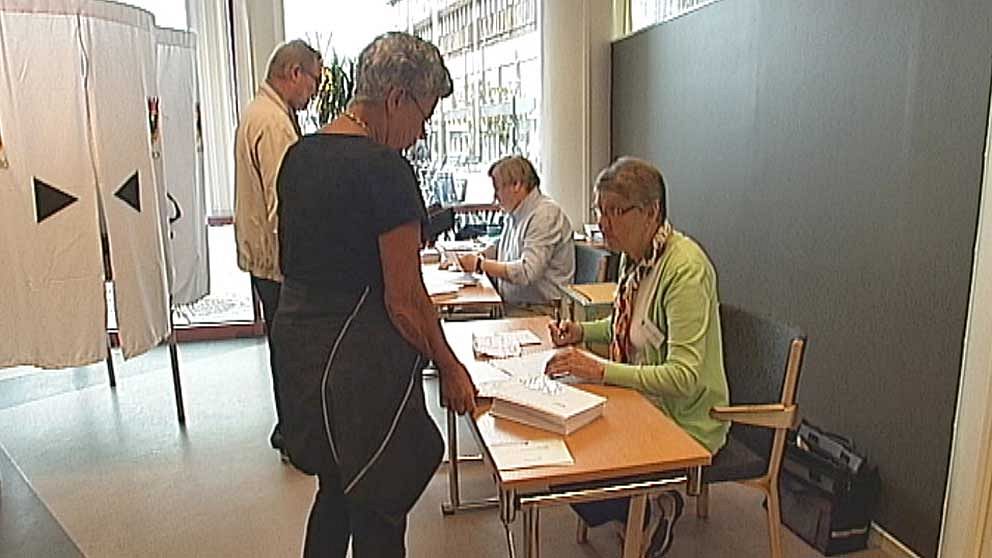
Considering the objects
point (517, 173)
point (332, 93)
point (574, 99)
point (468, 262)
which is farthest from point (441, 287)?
point (574, 99)

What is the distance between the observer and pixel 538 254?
3334 mm

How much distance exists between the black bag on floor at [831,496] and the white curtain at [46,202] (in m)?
2.59

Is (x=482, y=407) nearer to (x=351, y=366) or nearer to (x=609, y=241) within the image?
(x=351, y=366)

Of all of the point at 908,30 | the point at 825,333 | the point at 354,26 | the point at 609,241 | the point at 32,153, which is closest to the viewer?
the point at 609,241

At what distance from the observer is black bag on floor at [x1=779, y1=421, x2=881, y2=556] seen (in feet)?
7.74

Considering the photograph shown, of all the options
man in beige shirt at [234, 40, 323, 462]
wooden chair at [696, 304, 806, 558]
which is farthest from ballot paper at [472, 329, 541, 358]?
man in beige shirt at [234, 40, 323, 462]

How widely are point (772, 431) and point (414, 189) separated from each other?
1.24 meters

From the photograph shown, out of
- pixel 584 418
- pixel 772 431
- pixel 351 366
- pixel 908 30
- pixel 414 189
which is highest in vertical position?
pixel 908 30

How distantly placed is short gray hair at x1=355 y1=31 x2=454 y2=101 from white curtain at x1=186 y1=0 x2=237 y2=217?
11.1 ft

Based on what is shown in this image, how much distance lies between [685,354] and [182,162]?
2.70 meters

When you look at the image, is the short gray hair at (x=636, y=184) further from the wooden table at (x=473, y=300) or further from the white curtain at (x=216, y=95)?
the white curtain at (x=216, y=95)

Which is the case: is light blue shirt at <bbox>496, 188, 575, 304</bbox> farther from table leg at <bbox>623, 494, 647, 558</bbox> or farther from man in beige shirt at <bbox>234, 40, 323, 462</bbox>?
table leg at <bbox>623, 494, 647, 558</bbox>

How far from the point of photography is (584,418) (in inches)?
63.1

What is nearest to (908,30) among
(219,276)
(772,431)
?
(772,431)
